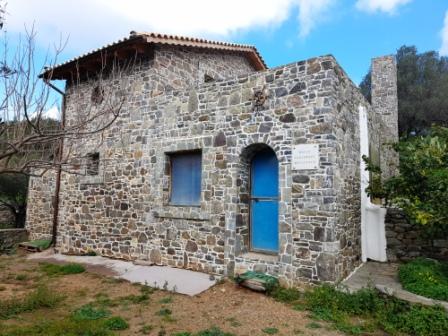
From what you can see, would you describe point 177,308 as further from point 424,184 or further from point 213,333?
point 424,184

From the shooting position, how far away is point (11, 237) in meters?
11.1

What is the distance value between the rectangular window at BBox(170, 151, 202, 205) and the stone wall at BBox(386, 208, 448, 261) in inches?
169

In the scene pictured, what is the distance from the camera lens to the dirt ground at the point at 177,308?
13.8 ft

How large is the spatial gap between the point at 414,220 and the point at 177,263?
4.81m

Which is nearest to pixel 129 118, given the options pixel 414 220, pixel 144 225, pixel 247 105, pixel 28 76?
pixel 144 225

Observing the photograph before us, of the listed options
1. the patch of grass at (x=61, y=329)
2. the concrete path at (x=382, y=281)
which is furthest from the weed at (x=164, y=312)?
the concrete path at (x=382, y=281)

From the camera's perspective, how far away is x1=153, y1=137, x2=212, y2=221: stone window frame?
688cm

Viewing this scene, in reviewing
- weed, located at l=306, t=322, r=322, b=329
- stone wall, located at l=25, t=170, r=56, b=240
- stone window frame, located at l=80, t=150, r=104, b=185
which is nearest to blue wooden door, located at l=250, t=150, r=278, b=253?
weed, located at l=306, t=322, r=322, b=329

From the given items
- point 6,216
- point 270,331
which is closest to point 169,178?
point 270,331

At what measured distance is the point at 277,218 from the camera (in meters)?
6.28

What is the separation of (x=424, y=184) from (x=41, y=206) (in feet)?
38.2

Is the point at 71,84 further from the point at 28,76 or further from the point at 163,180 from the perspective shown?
the point at 28,76

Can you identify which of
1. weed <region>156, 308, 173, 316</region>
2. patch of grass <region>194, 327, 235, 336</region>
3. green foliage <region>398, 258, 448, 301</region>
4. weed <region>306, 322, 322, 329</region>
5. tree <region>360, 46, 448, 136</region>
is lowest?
weed <region>156, 308, 173, 316</region>

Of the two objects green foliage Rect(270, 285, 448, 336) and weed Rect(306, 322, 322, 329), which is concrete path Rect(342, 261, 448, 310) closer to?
green foliage Rect(270, 285, 448, 336)
